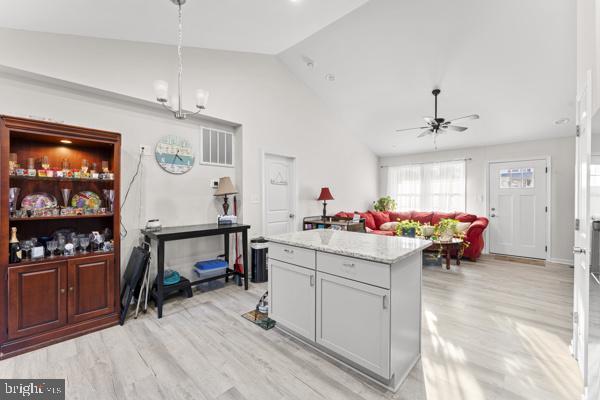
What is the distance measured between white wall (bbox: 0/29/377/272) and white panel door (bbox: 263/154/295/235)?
0.66ft

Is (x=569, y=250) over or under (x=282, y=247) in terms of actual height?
under

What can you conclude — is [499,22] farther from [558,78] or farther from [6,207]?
[6,207]

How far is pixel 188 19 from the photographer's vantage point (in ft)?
8.23

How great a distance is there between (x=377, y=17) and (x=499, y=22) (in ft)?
4.37

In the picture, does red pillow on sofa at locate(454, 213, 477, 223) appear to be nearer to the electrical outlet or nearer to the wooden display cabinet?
the electrical outlet

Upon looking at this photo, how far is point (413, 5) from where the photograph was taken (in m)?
2.88

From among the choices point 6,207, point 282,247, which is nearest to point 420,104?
point 282,247

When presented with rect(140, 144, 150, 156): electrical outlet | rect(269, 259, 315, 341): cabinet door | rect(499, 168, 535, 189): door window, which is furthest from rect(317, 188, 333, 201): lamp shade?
rect(499, 168, 535, 189): door window

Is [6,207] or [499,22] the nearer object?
[6,207]

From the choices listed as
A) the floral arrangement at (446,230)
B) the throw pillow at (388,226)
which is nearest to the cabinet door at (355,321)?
the floral arrangement at (446,230)

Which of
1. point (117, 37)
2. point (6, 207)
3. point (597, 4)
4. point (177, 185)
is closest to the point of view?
point (597, 4)

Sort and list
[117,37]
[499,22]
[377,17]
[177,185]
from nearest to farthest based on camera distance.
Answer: [117,37] < [499,22] < [377,17] < [177,185]

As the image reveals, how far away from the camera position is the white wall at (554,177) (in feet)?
15.5

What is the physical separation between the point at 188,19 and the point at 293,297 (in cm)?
281
